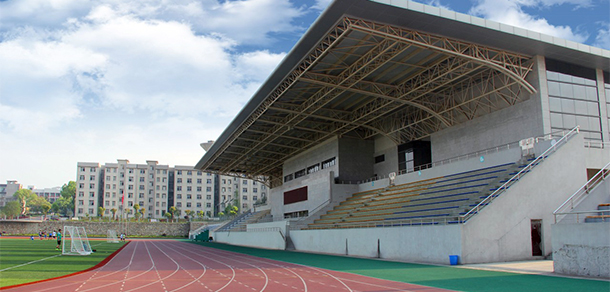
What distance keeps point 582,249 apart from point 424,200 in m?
15.0

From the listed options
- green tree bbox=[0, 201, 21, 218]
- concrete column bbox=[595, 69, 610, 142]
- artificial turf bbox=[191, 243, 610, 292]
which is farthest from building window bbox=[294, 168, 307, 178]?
green tree bbox=[0, 201, 21, 218]

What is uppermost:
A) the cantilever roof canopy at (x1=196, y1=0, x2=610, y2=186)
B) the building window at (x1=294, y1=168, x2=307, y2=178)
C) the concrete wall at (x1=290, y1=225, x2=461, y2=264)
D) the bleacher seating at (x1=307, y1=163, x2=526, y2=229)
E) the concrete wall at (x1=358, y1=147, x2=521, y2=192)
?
the cantilever roof canopy at (x1=196, y1=0, x2=610, y2=186)

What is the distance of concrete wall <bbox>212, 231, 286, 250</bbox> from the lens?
46.0 meters

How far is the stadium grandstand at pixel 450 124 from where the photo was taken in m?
24.0

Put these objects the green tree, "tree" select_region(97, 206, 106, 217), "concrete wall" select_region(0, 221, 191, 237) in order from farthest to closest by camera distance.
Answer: the green tree → "tree" select_region(97, 206, 106, 217) → "concrete wall" select_region(0, 221, 191, 237)

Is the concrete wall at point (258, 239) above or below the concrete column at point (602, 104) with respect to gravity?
below

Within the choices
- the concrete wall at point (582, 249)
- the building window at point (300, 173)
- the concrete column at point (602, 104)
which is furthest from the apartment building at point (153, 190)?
the concrete wall at point (582, 249)

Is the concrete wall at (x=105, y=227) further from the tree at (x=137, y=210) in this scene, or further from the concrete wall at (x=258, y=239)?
the concrete wall at (x=258, y=239)

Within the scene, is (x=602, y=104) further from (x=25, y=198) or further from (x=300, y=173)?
(x=25, y=198)

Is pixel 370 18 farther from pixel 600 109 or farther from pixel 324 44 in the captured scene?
pixel 600 109

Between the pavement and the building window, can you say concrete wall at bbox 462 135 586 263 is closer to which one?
the pavement

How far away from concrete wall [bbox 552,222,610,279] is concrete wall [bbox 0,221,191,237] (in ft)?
298

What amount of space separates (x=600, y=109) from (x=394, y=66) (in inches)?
564

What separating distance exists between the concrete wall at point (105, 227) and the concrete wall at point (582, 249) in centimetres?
9086
